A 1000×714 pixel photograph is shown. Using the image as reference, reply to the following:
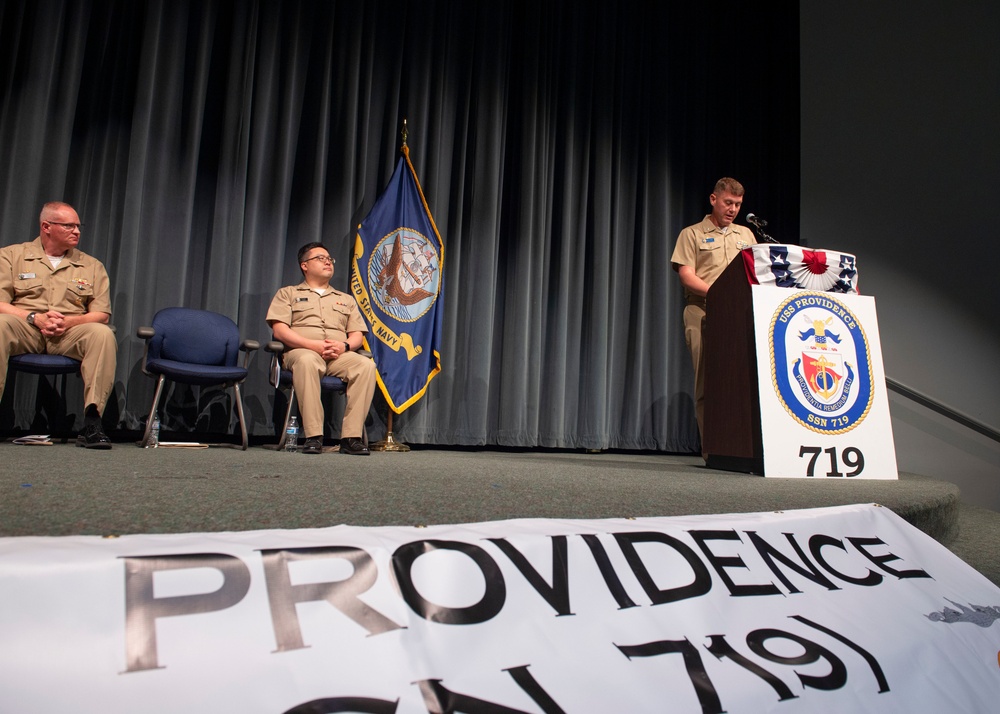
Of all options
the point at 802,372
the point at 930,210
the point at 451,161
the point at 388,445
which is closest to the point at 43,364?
the point at 388,445

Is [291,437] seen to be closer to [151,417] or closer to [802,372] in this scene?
[151,417]

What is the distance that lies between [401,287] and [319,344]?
2.38 ft

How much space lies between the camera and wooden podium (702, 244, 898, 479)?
2111mm

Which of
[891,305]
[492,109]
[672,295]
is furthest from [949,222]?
[492,109]

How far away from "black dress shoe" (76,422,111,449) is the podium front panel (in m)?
2.39

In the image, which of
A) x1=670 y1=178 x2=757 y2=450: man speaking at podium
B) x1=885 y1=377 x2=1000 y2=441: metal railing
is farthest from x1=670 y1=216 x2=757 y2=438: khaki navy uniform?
x1=885 y1=377 x2=1000 y2=441: metal railing

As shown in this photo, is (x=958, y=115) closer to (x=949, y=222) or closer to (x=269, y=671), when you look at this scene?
(x=949, y=222)

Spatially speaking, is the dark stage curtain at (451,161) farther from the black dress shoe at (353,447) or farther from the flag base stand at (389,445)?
the black dress shoe at (353,447)

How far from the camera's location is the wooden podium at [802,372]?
2111 millimetres

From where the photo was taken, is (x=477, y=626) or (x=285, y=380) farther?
(x=285, y=380)

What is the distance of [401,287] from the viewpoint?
11.9 ft

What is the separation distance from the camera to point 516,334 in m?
4.19

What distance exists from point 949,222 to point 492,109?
2.96 m

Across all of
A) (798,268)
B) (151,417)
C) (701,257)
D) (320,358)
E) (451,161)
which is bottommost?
(151,417)
